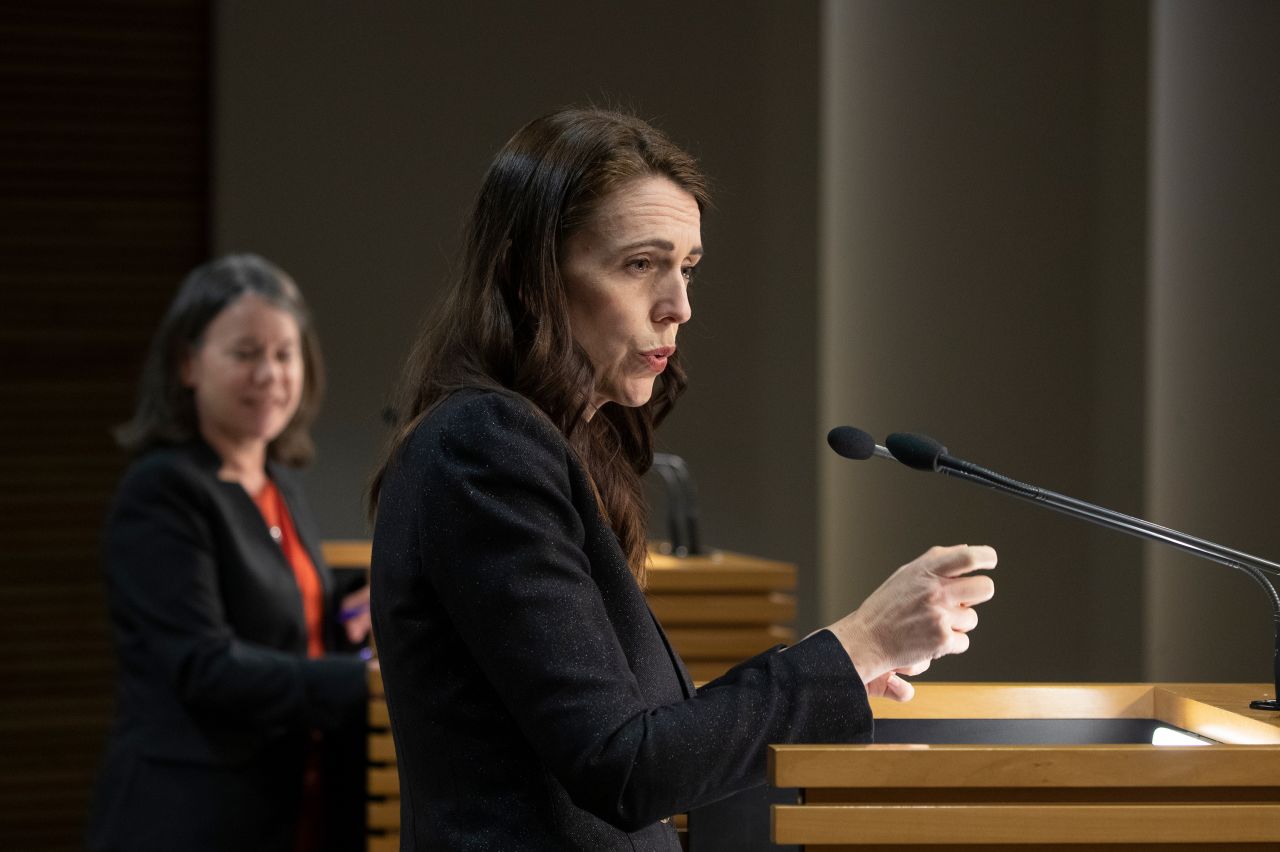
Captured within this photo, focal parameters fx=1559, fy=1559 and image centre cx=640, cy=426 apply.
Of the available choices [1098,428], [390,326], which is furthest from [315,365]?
[1098,428]

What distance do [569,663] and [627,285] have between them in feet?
1.37

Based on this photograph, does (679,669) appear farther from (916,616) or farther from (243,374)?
(243,374)

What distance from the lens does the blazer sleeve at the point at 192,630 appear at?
3080mm

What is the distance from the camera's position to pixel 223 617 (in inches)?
126

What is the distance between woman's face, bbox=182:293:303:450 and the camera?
334cm

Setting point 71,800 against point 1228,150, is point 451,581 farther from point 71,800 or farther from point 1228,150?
point 71,800

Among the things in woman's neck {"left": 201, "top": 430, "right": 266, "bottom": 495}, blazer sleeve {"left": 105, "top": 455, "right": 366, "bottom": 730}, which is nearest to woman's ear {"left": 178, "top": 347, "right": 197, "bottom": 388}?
woman's neck {"left": 201, "top": 430, "right": 266, "bottom": 495}

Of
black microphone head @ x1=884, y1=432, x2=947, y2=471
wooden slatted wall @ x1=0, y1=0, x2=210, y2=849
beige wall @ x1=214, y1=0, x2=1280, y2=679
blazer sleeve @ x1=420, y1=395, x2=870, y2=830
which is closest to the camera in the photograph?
blazer sleeve @ x1=420, y1=395, x2=870, y2=830

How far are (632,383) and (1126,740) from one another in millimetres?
679

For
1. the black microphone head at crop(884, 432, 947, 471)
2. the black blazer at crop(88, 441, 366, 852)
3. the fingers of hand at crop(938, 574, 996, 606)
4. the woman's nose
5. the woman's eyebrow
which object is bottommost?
the black blazer at crop(88, 441, 366, 852)

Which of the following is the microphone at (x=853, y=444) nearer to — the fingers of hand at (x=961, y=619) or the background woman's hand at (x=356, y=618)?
the fingers of hand at (x=961, y=619)

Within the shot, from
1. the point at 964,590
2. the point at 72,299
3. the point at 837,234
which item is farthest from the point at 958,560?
the point at 72,299

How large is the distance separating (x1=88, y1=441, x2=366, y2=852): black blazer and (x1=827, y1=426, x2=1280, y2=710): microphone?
70.1 inches

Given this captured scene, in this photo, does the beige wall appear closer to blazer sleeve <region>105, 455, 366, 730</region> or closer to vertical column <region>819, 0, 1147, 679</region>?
vertical column <region>819, 0, 1147, 679</region>
